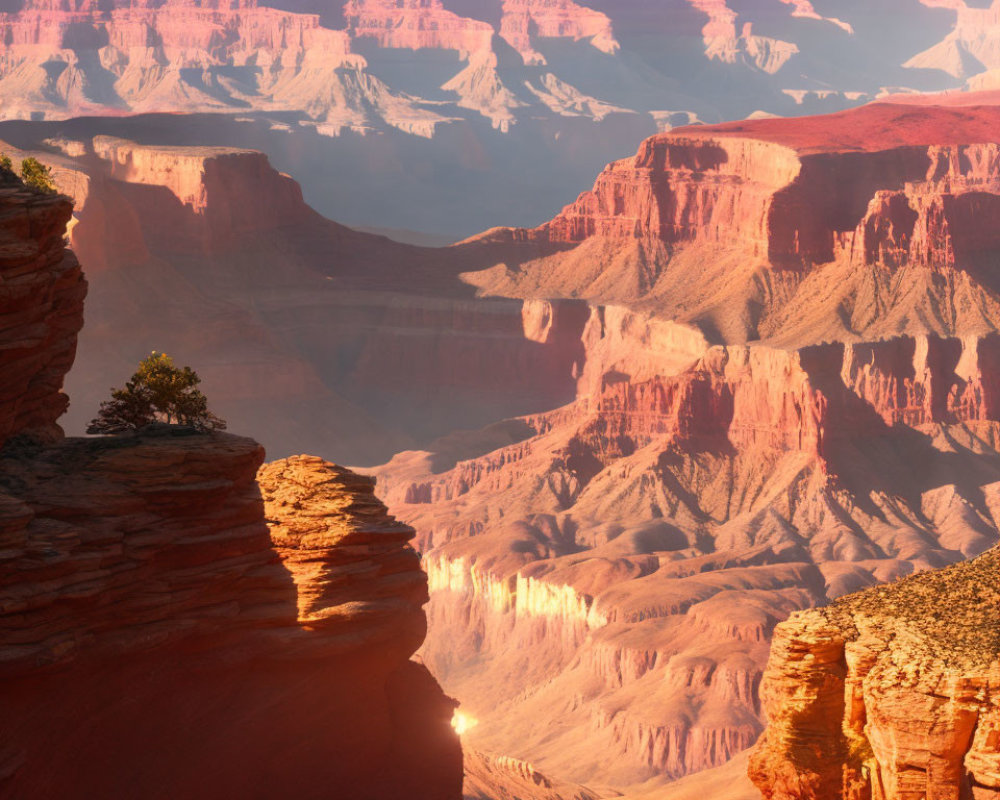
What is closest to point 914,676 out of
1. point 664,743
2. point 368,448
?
point 664,743

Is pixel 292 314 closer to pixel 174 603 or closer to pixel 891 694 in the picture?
pixel 174 603

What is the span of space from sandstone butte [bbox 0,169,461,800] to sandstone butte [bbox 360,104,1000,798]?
47633 millimetres

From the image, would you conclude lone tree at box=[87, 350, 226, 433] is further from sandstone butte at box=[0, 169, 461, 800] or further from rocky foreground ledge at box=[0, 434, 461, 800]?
rocky foreground ledge at box=[0, 434, 461, 800]

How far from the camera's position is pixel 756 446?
470 ft

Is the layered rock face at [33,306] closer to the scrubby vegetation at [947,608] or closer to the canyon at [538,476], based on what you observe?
the canyon at [538,476]

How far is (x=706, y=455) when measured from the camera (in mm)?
144250

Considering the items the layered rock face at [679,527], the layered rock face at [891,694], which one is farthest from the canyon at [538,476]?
the layered rock face at [679,527]

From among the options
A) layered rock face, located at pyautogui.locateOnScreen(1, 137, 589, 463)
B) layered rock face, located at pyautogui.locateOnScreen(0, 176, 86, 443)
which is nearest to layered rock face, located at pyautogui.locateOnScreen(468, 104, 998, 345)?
layered rock face, located at pyautogui.locateOnScreen(1, 137, 589, 463)

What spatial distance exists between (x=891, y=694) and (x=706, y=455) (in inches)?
4162

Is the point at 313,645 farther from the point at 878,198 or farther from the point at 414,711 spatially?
the point at 878,198

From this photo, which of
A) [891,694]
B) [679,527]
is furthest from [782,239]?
[891,694]

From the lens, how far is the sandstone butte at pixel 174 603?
47.2 metres

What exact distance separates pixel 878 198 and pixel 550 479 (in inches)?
1491

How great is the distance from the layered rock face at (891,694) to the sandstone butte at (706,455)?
192ft
